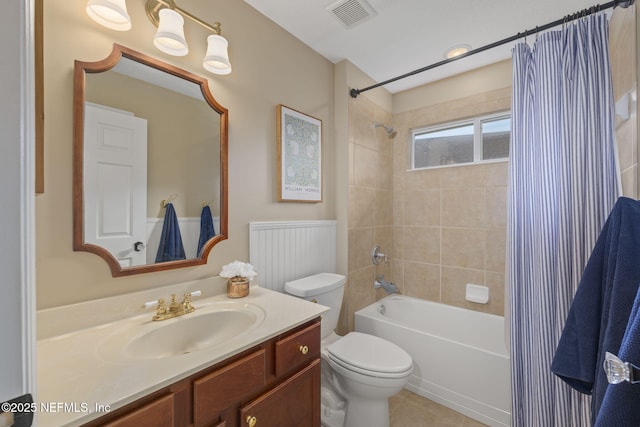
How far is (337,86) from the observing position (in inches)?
86.0

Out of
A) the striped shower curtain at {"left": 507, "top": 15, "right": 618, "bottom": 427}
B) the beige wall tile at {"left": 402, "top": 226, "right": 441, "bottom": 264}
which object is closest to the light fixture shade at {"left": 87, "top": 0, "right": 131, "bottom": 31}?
the striped shower curtain at {"left": 507, "top": 15, "right": 618, "bottom": 427}

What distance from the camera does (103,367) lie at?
750mm

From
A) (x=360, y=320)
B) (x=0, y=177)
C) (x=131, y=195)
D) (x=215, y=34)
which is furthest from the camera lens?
(x=360, y=320)

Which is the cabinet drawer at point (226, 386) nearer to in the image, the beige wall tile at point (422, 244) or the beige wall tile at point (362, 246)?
the beige wall tile at point (362, 246)

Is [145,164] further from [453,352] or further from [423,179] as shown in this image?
[423,179]

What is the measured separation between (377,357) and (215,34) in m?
2.00

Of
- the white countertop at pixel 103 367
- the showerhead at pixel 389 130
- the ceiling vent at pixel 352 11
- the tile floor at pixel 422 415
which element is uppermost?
the ceiling vent at pixel 352 11

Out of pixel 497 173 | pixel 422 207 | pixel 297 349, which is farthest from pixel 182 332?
pixel 497 173

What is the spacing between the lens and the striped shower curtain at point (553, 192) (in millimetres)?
1143

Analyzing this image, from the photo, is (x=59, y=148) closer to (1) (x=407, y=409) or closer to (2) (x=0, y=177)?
(2) (x=0, y=177)

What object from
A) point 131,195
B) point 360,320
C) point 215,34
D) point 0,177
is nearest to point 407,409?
point 360,320

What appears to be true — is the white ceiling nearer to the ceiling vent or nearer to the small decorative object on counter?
the ceiling vent

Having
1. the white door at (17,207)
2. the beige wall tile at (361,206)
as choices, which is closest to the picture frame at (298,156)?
the beige wall tile at (361,206)

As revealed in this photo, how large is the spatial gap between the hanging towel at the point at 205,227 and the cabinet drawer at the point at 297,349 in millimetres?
647
